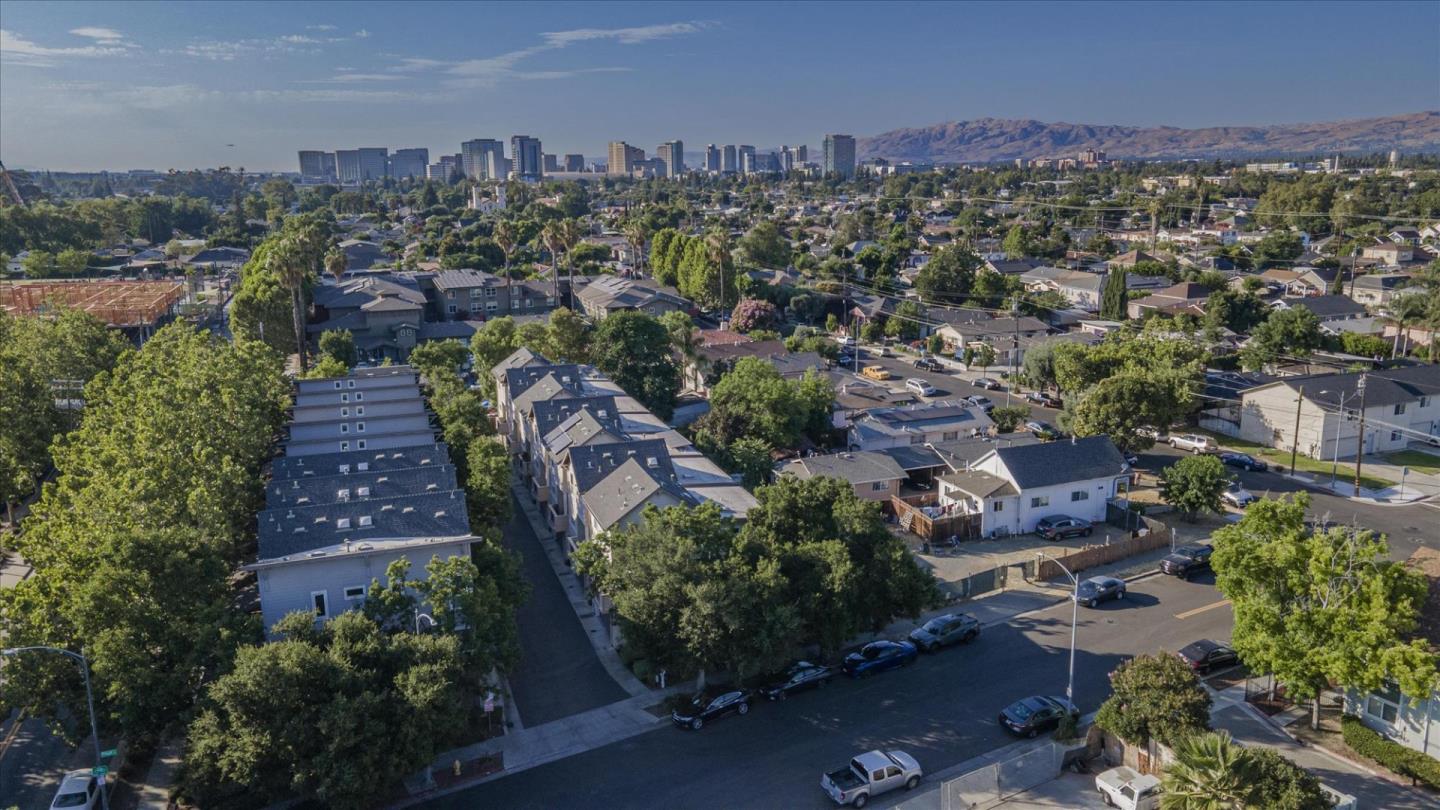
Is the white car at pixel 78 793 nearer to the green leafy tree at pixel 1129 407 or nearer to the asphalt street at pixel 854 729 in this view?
the asphalt street at pixel 854 729

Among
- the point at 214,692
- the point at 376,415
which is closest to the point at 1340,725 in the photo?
the point at 214,692

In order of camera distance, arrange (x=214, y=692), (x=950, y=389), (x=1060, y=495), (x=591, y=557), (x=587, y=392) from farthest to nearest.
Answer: (x=950, y=389) < (x=587, y=392) < (x=1060, y=495) < (x=591, y=557) < (x=214, y=692)

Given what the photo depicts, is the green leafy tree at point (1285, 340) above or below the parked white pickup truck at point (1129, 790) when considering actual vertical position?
above

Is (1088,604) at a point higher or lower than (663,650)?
lower

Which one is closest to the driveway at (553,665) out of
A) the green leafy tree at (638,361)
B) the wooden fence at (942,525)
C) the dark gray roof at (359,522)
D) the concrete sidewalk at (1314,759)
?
the dark gray roof at (359,522)

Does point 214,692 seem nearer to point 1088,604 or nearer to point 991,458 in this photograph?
point 1088,604
